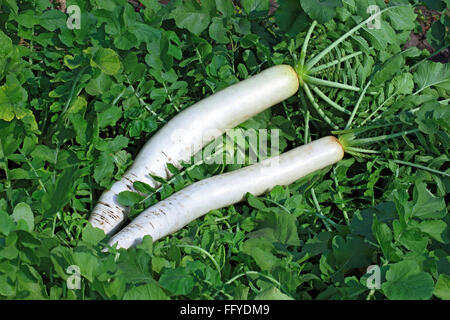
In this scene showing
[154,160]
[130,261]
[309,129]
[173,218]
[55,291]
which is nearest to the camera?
[55,291]

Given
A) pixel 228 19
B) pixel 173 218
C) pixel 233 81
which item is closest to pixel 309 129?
pixel 233 81

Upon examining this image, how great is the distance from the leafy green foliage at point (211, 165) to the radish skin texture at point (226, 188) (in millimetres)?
45

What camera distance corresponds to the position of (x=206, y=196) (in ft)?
6.66

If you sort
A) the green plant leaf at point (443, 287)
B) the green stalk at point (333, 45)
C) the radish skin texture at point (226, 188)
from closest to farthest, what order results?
the green plant leaf at point (443, 287), the radish skin texture at point (226, 188), the green stalk at point (333, 45)

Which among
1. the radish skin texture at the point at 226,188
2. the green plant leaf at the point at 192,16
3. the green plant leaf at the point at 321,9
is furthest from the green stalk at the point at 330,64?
the green plant leaf at the point at 192,16

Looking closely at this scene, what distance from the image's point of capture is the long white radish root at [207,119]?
6.88 ft

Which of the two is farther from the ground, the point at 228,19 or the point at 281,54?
the point at 228,19

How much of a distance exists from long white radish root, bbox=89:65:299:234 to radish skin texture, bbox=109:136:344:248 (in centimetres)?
16

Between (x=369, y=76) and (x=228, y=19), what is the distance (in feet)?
2.14

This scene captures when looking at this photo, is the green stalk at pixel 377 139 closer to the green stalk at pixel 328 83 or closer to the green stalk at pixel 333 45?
the green stalk at pixel 328 83

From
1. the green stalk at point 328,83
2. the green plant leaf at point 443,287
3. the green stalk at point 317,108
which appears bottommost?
the green plant leaf at point 443,287

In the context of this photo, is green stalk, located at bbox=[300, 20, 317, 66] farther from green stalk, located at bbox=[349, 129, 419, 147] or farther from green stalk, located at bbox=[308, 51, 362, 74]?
green stalk, located at bbox=[349, 129, 419, 147]

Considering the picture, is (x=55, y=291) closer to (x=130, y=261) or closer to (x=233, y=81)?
(x=130, y=261)

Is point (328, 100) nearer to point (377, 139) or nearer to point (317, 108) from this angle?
point (317, 108)
